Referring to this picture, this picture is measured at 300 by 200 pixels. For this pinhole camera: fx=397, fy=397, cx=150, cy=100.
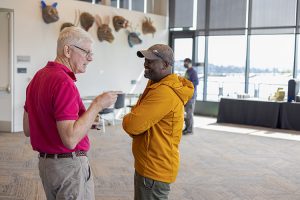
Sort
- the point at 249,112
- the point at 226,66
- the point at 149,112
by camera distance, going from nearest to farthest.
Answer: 1. the point at 149,112
2. the point at 249,112
3. the point at 226,66

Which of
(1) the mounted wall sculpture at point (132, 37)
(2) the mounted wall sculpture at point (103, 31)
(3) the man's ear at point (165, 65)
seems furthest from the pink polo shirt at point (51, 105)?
(1) the mounted wall sculpture at point (132, 37)

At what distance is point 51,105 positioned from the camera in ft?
5.95

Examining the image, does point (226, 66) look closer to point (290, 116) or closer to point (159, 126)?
point (290, 116)

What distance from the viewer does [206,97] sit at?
11.7 meters

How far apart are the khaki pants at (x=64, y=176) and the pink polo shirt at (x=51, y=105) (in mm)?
54

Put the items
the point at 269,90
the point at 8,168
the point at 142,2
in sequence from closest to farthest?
the point at 8,168
the point at 269,90
the point at 142,2

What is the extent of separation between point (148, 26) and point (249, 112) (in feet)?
11.7

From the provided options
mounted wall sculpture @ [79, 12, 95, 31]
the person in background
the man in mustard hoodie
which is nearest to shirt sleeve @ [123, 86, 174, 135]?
the man in mustard hoodie

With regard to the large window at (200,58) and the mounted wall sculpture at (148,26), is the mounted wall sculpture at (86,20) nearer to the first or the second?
the mounted wall sculpture at (148,26)

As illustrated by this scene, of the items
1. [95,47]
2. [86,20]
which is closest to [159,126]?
[86,20]

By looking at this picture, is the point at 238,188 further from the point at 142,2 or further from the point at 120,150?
the point at 142,2

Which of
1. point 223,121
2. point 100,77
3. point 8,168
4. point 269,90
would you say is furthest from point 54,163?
point 269,90

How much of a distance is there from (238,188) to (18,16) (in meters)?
5.70

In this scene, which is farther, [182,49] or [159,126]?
[182,49]
